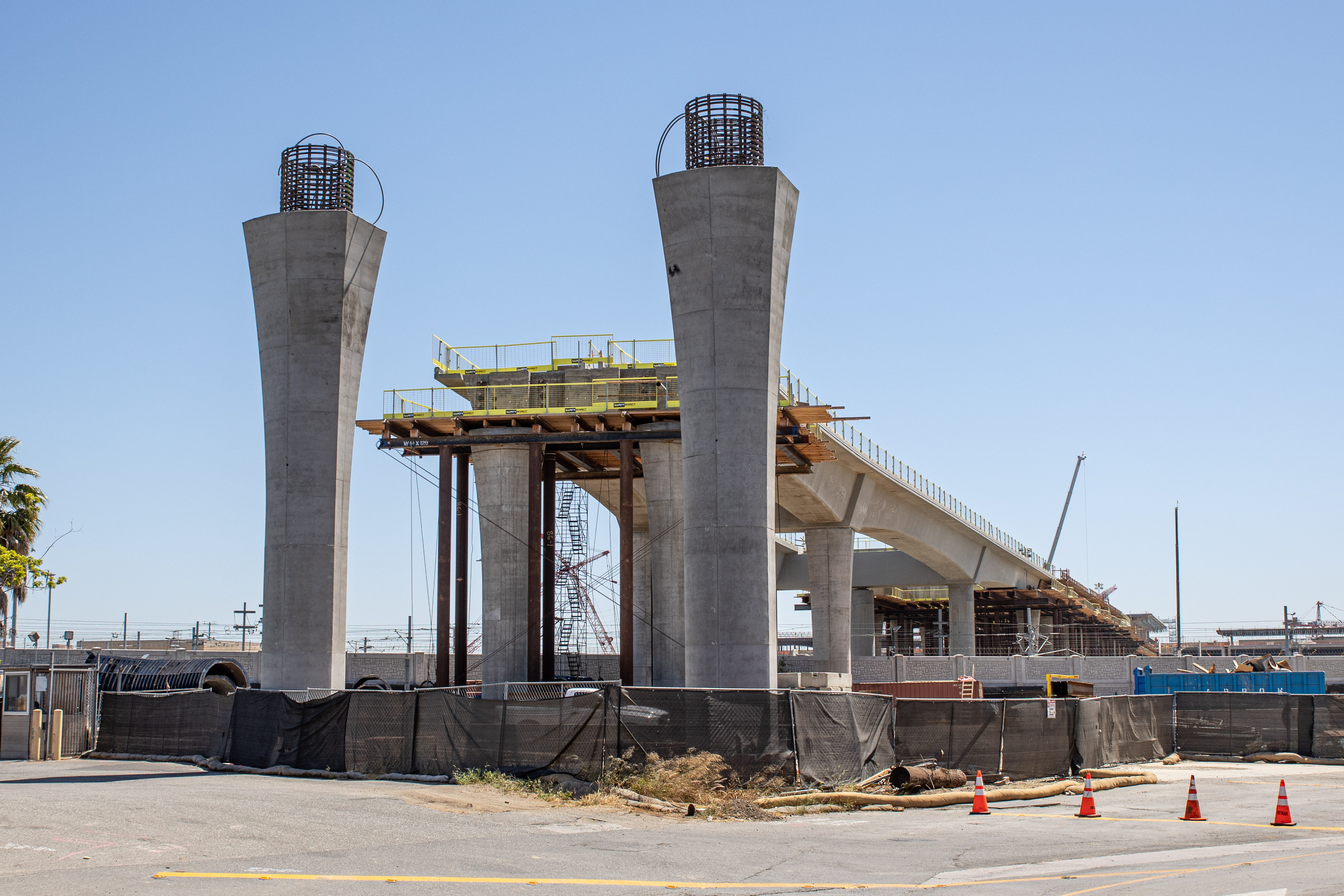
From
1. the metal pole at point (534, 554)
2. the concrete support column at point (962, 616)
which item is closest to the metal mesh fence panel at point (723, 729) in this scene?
the metal pole at point (534, 554)

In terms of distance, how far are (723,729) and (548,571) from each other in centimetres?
2557

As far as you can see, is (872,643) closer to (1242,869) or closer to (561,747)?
(561,747)

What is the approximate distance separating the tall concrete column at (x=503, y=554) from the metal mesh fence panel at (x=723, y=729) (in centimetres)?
2490

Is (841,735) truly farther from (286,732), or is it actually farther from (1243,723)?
(1243,723)

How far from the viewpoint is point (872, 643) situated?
74.8 metres

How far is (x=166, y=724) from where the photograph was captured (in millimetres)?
24406

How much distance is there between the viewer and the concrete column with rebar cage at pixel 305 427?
28000mm

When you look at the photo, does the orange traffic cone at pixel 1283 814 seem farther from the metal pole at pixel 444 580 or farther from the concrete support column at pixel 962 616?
the concrete support column at pixel 962 616

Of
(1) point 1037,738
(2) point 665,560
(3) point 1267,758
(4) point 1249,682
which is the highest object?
(2) point 665,560

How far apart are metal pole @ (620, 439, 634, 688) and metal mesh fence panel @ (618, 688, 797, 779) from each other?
1904 centimetres

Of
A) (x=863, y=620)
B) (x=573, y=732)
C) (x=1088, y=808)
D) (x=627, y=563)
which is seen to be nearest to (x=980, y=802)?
(x=1088, y=808)

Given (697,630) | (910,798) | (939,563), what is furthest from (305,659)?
(939,563)

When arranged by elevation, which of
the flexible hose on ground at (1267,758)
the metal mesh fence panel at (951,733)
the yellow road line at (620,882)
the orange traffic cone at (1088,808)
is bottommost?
the flexible hose on ground at (1267,758)

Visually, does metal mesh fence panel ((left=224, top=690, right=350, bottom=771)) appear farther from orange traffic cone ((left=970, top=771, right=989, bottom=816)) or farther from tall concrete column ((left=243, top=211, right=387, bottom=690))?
orange traffic cone ((left=970, top=771, right=989, bottom=816))
